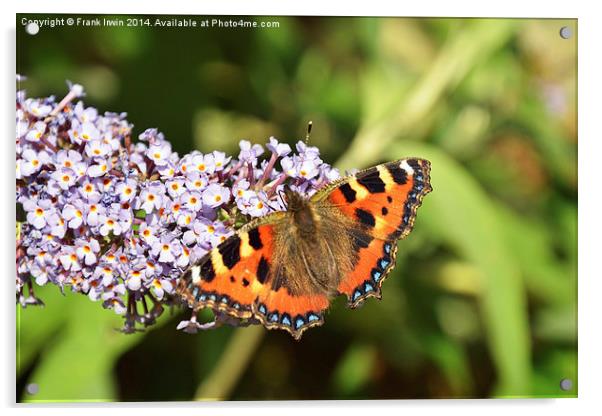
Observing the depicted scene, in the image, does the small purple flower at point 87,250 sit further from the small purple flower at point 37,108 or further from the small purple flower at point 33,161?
the small purple flower at point 37,108

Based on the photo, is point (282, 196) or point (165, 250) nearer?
point (165, 250)

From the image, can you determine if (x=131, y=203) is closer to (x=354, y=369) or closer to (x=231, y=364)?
(x=231, y=364)

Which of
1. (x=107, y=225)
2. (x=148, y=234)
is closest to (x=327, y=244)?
(x=148, y=234)

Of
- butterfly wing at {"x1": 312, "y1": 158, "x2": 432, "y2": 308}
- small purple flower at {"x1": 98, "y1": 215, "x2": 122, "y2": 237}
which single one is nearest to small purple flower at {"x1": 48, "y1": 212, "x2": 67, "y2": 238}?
small purple flower at {"x1": 98, "y1": 215, "x2": 122, "y2": 237}
